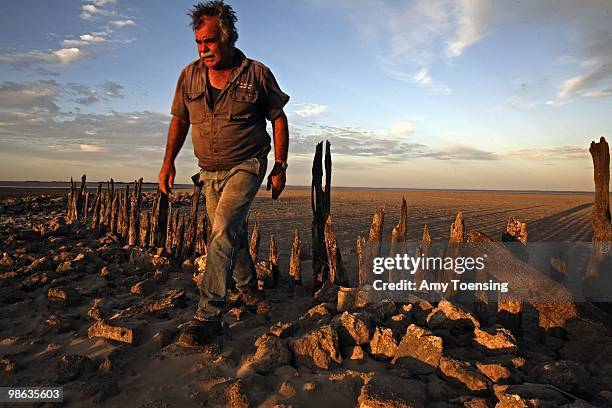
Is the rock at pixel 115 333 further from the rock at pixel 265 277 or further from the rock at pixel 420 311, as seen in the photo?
the rock at pixel 420 311

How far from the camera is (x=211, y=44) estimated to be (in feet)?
10.1

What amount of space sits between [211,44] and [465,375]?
292 centimetres

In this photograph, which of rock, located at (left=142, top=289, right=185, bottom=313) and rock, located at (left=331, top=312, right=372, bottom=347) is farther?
rock, located at (left=142, top=289, right=185, bottom=313)

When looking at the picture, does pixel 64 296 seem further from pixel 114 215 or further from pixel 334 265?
pixel 114 215

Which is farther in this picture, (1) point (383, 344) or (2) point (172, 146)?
(2) point (172, 146)

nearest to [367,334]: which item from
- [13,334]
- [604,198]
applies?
[604,198]

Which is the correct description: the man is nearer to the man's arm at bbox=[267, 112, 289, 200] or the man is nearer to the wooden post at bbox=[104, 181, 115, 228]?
the man's arm at bbox=[267, 112, 289, 200]

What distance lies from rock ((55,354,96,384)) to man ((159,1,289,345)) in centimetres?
76

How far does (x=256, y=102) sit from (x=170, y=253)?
348 centimetres

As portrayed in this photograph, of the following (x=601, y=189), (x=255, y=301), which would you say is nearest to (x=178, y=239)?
(x=255, y=301)

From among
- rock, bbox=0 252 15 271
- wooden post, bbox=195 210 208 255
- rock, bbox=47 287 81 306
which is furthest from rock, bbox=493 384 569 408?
rock, bbox=0 252 15 271

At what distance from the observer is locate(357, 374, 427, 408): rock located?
6.42 feet

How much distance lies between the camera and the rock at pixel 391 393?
1.96 meters

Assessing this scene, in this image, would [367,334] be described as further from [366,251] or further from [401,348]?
[366,251]
